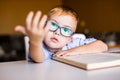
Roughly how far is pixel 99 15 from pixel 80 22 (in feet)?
1.97

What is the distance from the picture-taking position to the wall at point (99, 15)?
3680 mm

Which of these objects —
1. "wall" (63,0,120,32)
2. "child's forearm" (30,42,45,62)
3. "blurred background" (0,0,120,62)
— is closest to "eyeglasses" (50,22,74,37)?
"child's forearm" (30,42,45,62)

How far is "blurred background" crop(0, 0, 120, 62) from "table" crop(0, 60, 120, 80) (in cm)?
271

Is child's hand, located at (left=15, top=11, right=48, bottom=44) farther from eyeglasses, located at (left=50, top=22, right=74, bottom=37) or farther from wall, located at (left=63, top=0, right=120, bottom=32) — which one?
wall, located at (left=63, top=0, right=120, bottom=32)

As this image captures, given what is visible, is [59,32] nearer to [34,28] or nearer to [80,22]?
[34,28]

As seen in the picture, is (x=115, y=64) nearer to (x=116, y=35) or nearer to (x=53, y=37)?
(x=53, y=37)

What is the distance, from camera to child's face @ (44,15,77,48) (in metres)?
0.79

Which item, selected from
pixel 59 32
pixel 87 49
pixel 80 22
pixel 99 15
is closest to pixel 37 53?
pixel 59 32

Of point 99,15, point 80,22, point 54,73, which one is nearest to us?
point 54,73

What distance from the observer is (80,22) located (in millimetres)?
4562

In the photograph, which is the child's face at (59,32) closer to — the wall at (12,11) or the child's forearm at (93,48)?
the child's forearm at (93,48)
